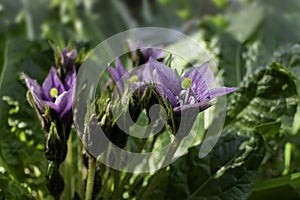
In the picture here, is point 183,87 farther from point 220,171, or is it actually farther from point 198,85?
point 220,171

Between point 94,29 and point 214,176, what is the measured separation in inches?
27.8

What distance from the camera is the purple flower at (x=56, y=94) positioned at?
0.60m

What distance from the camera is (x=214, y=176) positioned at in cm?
70

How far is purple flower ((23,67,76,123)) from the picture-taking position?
60cm

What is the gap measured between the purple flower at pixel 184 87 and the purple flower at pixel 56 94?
0.30 ft

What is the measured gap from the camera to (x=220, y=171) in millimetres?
702

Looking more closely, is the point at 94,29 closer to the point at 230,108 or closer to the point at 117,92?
the point at 230,108

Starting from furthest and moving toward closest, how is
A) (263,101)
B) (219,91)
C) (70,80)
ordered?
(263,101) → (70,80) → (219,91)

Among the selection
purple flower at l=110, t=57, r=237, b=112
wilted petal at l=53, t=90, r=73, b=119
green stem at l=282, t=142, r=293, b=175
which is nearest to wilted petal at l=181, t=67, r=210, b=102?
purple flower at l=110, t=57, r=237, b=112

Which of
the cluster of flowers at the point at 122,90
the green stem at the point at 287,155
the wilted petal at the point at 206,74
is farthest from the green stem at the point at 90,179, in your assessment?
the green stem at the point at 287,155

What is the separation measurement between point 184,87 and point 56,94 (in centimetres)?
15

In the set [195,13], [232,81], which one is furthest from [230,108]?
[195,13]

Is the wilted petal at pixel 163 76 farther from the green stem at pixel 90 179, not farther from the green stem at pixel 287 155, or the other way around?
the green stem at pixel 287 155

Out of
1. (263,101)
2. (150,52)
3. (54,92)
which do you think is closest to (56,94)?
(54,92)
